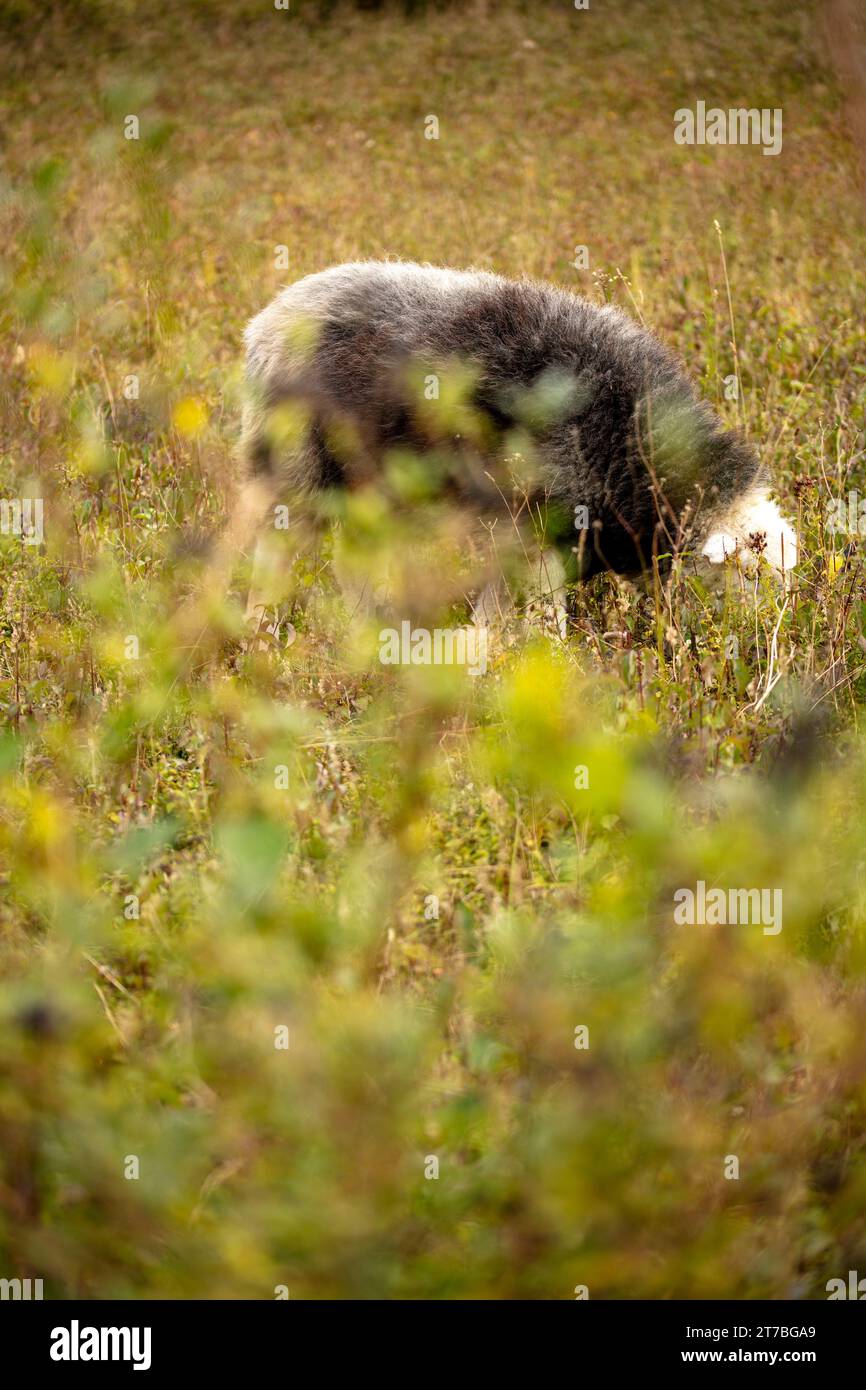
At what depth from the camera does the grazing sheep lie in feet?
16.0

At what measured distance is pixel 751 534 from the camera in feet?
15.2

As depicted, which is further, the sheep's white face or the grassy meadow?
the sheep's white face

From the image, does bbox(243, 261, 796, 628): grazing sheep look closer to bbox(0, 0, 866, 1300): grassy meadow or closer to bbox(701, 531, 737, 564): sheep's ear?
bbox(701, 531, 737, 564): sheep's ear

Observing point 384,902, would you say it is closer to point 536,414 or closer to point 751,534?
point 751,534

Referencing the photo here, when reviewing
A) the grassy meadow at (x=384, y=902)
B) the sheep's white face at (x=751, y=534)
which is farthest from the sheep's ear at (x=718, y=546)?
the grassy meadow at (x=384, y=902)

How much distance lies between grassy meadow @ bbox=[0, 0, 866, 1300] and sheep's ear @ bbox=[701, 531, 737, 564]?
12 centimetres

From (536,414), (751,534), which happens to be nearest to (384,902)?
(751,534)

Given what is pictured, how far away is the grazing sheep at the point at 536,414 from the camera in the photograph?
4.89 m

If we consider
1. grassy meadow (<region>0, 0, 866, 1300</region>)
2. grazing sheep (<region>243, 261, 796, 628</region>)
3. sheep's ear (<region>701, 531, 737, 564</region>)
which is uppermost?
grazing sheep (<region>243, 261, 796, 628</region>)

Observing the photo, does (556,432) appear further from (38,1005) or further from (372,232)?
(372,232)

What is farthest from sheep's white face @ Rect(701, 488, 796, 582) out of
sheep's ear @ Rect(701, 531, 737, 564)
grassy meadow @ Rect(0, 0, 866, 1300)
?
grassy meadow @ Rect(0, 0, 866, 1300)

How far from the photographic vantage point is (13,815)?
3080mm

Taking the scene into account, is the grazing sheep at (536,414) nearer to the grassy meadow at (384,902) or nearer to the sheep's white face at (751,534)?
the sheep's white face at (751,534)

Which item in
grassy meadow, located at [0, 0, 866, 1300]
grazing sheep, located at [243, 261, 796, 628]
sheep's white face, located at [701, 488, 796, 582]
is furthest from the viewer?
grazing sheep, located at [243, 261, 796, 628]
